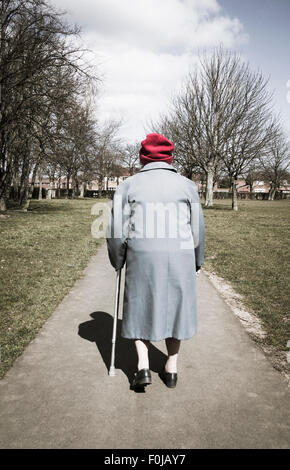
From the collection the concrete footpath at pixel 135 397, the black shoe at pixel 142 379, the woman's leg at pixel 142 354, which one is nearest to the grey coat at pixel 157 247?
the woman's leg at pixel 142 354

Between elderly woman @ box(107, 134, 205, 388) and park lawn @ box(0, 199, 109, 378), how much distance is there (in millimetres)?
1451

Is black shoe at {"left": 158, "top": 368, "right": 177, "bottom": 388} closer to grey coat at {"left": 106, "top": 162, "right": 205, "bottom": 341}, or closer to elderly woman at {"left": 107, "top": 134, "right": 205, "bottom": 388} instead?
elderly woman at {"left": 107, "top": 134, "right": 205, "bottom": 388}

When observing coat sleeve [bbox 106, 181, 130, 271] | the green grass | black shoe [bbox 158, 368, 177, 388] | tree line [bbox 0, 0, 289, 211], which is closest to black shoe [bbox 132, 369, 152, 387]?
black shoe [bbox 158, 368, 177, 388]

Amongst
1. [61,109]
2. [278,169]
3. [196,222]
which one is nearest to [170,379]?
[196,222]

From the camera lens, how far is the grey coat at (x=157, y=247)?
254 cm

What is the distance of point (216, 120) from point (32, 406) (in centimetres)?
2684

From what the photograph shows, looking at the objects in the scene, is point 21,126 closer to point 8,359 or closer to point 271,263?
point 271,263

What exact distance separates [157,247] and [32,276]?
4.41m

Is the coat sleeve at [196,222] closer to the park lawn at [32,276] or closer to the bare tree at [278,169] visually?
the park lawn at [32,276]

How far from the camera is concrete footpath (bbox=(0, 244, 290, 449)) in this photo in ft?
7.11

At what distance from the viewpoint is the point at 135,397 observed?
2625 mm
